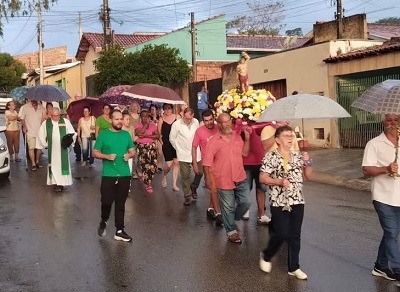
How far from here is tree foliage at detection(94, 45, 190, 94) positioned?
3141 centimetres

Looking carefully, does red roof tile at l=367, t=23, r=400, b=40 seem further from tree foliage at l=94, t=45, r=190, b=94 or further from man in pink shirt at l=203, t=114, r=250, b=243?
man in pink shirt at l=203, t=114, r=250, b=243

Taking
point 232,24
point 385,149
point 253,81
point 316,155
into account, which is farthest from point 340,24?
point 232,24

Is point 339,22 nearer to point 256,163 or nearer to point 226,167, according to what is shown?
point 256,163

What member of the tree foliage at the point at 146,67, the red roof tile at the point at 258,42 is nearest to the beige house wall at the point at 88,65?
the red roof tile at the point at 258,42

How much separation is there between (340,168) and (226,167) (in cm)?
791

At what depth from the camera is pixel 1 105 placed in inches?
1703

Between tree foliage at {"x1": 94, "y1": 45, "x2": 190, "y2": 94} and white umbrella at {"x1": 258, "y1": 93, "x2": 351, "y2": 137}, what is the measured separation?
24.6m

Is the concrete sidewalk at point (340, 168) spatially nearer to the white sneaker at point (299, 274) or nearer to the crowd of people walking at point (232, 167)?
the crowd of people walking at point (232, 167)

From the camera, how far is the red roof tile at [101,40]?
4394 centimetres

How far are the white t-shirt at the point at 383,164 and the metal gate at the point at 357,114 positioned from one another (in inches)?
491

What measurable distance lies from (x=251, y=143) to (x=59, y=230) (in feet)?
9.79

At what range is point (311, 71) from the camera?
68.5 feet

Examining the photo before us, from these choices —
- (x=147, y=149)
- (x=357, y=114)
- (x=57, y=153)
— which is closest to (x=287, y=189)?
(x=147, y=149)

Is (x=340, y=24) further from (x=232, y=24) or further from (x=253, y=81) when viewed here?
(x=232, y=24)
